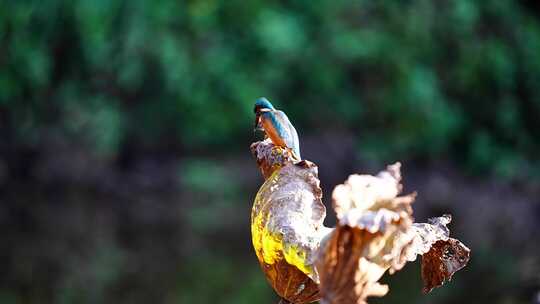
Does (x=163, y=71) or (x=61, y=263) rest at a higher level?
(x=163, y=71)

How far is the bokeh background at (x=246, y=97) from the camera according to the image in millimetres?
7336

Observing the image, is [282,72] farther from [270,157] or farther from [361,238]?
[361,238]

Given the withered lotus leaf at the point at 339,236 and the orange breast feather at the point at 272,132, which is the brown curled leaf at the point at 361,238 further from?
the orange breast feather at the point at 272,132

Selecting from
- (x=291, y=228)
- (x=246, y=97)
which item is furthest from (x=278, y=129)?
(x=246, y=97)

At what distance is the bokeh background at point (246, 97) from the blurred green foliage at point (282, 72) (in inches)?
0.5

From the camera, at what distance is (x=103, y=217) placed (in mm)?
6598

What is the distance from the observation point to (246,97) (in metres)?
7.54

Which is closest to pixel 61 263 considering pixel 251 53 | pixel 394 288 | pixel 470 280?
pixel 394 288

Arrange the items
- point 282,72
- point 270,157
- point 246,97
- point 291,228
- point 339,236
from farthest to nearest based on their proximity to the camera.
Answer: point 282,72, point 246,97, point 270,157, point 291,228, point 339,236

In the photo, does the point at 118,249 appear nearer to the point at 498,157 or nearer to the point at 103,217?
the point at 103,217

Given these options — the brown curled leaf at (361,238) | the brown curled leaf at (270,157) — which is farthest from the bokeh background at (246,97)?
the brown curled leaf at (361,238)

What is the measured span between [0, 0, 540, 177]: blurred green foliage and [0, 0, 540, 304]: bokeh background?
14 millimetres

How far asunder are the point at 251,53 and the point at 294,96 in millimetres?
627

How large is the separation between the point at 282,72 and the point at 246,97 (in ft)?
1.57
